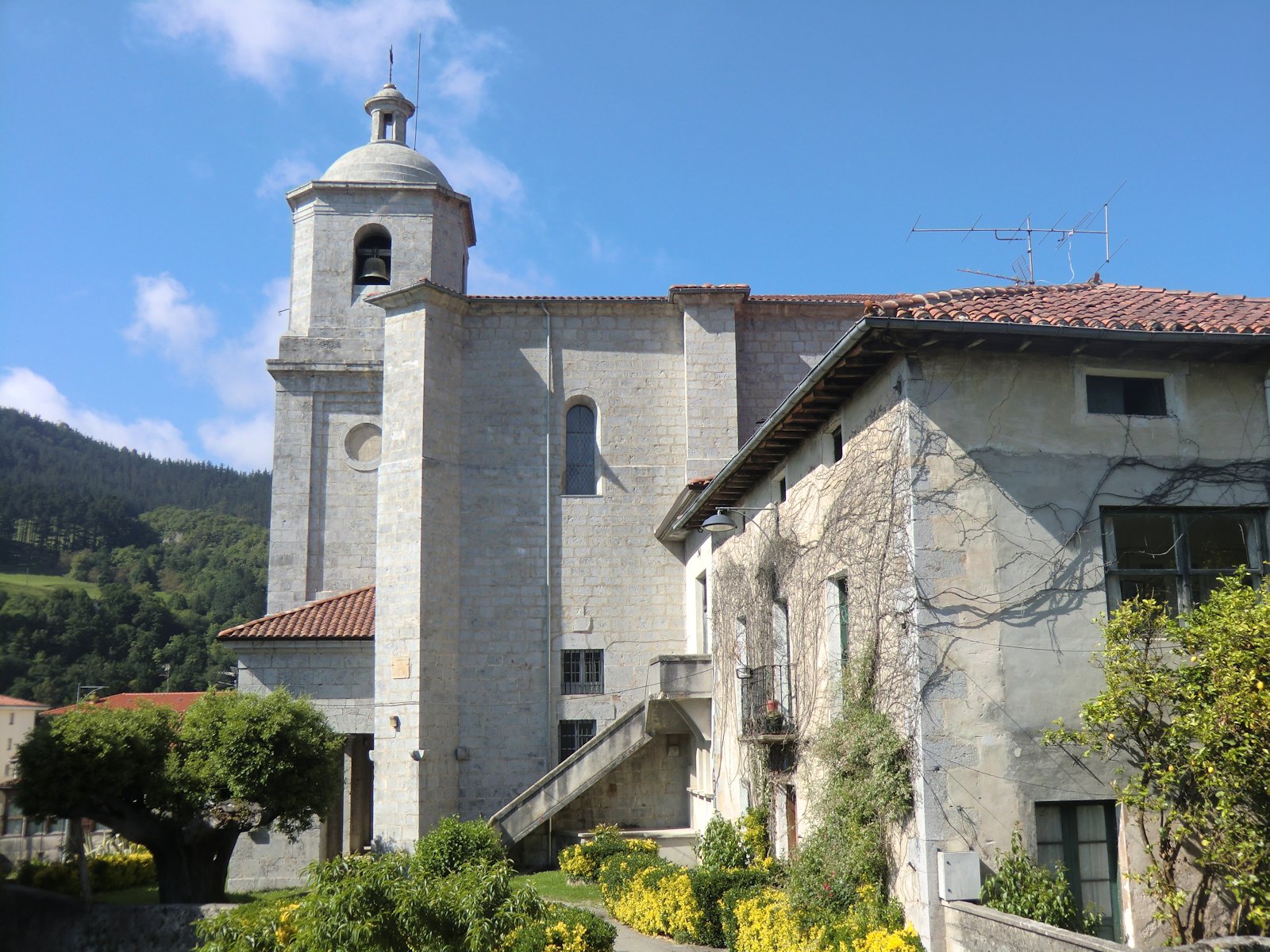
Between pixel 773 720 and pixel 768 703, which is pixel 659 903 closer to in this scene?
pixel 773 720

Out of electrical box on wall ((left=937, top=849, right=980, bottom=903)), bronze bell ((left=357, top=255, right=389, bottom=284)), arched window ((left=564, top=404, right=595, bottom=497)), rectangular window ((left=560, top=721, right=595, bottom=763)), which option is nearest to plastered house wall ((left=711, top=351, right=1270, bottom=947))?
electrical box on wall ((left=937, top=849, right=980, bottom=903))

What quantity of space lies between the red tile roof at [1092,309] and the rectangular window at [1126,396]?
76 cm

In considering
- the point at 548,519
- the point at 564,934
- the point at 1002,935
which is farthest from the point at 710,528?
the point at 548,519

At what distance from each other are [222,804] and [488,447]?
30.4ft

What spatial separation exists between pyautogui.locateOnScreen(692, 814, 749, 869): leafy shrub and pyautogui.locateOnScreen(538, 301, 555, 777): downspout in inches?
223

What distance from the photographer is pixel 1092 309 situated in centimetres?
1231

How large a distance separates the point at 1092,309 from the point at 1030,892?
649 cm

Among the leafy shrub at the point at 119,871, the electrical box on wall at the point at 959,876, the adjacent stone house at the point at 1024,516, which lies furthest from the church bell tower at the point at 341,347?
the electrical box on wall at the point at 959,876

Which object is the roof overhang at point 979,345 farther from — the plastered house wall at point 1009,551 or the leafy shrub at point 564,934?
the leafy shrub at point 564,934

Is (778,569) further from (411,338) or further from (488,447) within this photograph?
(411,338)

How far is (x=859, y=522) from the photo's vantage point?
42.1ft

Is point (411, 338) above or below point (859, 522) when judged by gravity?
above

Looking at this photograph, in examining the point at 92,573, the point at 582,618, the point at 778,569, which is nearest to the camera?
the point at 778,569

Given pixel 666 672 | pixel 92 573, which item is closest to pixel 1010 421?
pixel 666 672
